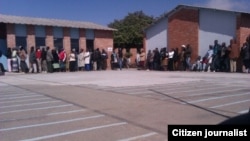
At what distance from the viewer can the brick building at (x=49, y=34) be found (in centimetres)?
2511

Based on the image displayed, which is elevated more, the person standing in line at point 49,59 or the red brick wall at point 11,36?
the red brick wall at point 11,36

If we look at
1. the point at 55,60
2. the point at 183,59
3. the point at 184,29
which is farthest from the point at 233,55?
the point at 55,60

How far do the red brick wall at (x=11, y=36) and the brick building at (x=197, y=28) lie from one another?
1009 centimetres

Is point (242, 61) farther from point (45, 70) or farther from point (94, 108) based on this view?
point (94, 108)

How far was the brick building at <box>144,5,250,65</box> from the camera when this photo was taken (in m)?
21.8

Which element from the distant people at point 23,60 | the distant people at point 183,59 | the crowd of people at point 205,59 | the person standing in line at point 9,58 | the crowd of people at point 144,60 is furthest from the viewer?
the person standing in line at point 9,58

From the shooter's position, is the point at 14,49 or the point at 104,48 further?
the point at 104,48

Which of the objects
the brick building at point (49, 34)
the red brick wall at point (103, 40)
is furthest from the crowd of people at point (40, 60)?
the red brick wall at point (103, 40)

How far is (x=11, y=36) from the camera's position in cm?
2492

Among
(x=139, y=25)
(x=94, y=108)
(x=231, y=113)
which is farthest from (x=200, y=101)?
(x=139, y=25)

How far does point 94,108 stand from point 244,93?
16.6 feet

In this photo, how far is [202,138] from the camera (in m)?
3.32

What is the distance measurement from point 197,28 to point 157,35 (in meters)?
3.97

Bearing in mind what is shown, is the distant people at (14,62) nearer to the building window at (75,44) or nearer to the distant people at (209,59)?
the building window at (75,44)
